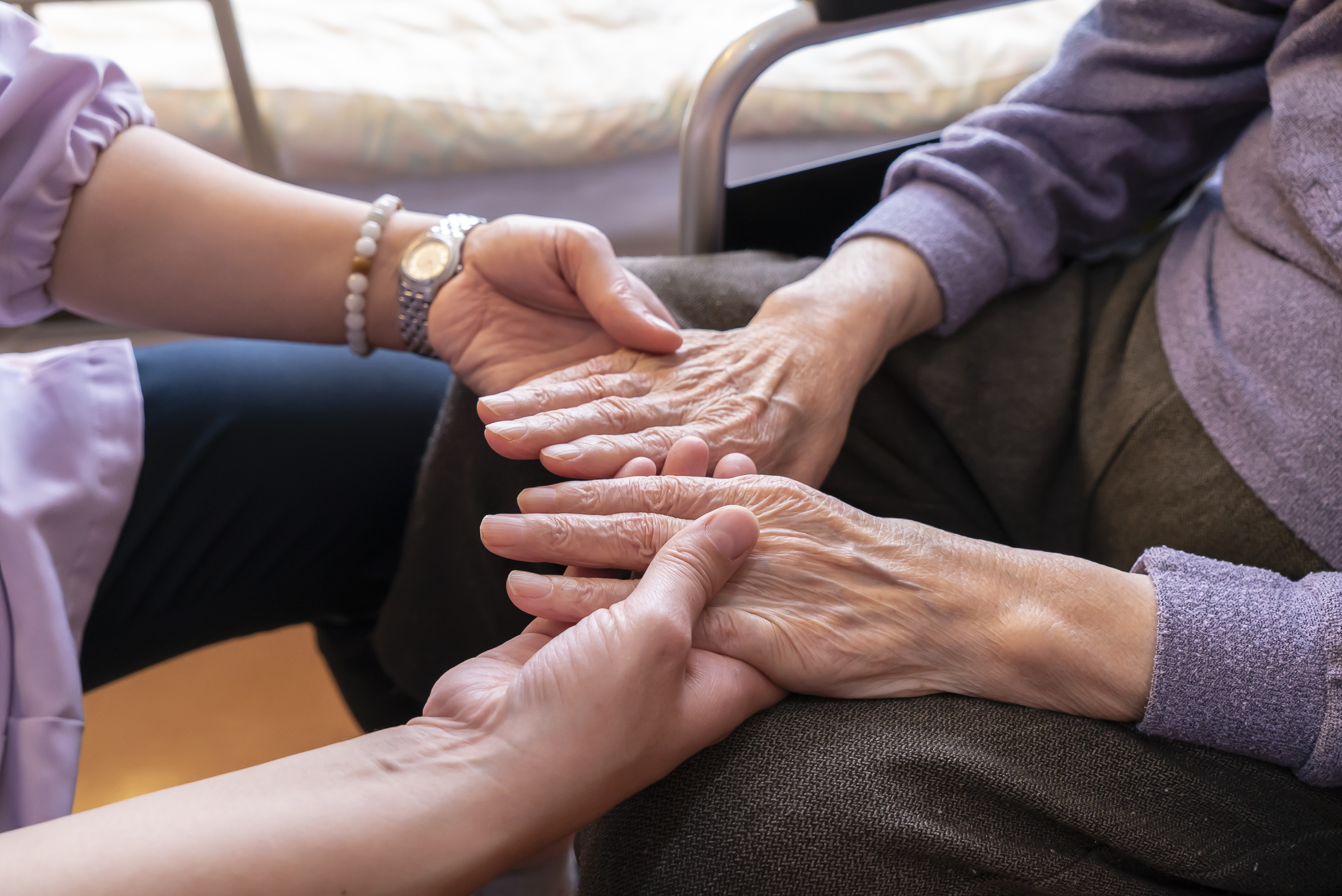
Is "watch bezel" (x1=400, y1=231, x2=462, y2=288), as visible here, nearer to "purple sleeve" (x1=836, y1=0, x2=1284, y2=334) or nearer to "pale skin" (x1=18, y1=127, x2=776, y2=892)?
"pale skin" (x1=18, y1=127, x2=776, y2=892)

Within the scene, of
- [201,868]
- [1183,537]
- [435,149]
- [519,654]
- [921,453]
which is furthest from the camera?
[435,149]

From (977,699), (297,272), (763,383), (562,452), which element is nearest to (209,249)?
(297,272)

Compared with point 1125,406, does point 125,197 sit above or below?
above

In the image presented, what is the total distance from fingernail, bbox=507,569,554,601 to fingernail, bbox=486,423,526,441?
0.13 metres

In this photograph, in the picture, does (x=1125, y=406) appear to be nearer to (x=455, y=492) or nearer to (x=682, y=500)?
(x=682, y=500)

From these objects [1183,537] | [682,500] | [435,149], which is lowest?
[1183,537]

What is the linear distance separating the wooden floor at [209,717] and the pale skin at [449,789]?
2.96 ft

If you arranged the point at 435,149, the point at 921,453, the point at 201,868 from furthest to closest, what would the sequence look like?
the point at 435,149, the point at 921,453, the point at 201,868

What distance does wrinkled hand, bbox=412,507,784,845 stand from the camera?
526 millimetres

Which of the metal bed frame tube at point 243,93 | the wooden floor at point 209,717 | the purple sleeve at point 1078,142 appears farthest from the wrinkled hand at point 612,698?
the metal bed frame tube at point 243,93

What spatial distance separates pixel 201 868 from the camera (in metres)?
0.46

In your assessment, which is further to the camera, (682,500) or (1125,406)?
(1125,406)

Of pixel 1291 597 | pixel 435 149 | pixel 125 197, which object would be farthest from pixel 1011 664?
pixel 435 149

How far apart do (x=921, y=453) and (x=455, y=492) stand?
474mm
